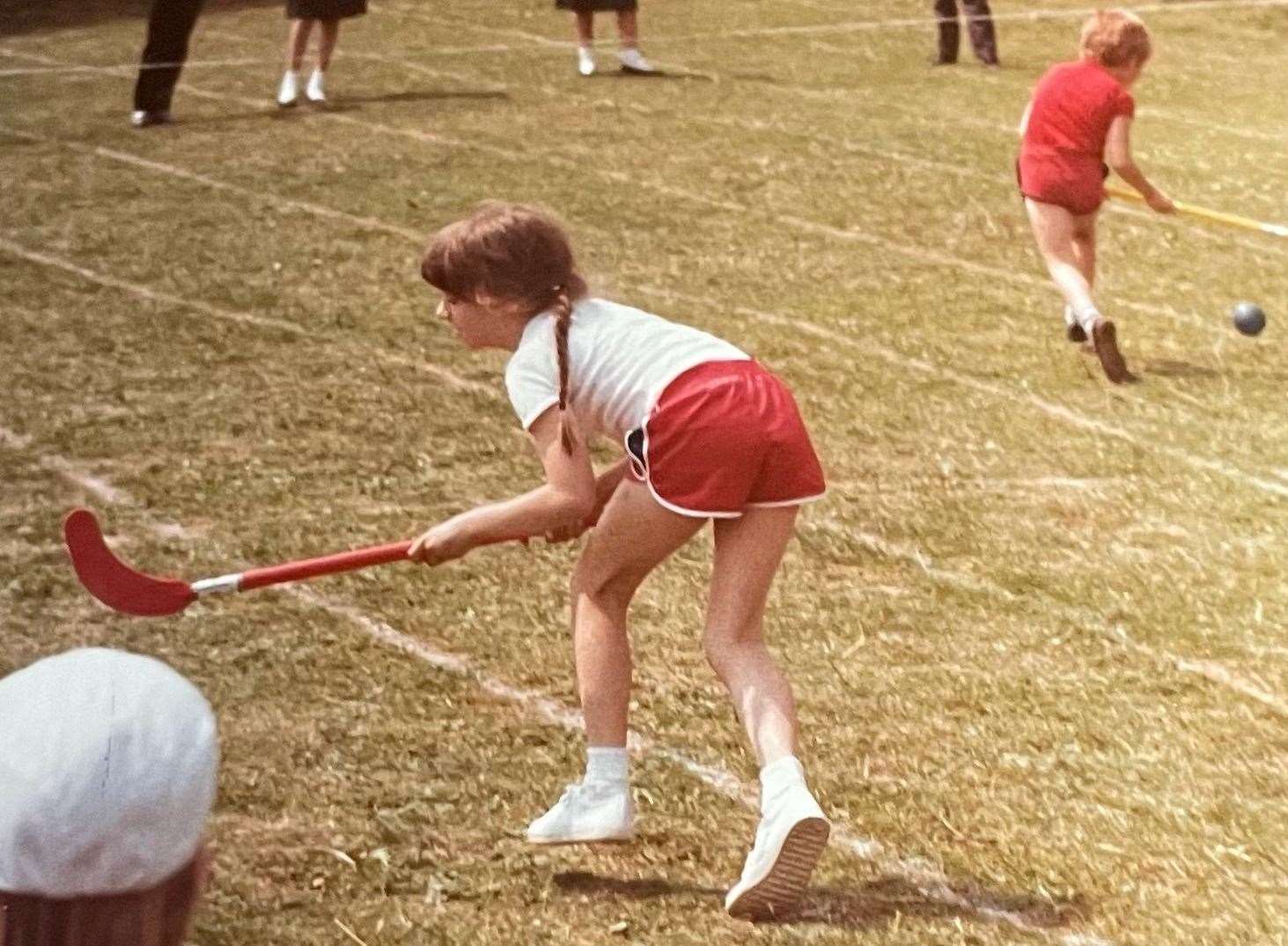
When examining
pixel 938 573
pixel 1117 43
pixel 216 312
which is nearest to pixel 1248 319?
pixel 1117 43

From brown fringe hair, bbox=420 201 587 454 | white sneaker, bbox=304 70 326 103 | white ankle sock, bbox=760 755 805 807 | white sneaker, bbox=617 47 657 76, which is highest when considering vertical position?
brown fringe hair, bbox=420 201 587 454

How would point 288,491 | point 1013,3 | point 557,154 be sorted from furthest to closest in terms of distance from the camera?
point 1013,3 → point 557,154 → point 288,491

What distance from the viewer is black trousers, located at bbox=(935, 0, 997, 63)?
1537 cm

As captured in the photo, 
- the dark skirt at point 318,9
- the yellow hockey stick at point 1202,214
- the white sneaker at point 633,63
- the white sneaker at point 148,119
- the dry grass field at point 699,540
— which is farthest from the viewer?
the white sneaker at point 633,63

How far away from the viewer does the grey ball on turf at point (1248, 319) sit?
8250 mm

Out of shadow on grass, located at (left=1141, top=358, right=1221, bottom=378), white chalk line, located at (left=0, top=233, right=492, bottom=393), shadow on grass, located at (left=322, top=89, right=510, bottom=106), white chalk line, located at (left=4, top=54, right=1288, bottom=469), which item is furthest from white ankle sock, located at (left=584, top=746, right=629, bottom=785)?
shadow on grass, located at (left=322, top=89, right=510, bottom=106)

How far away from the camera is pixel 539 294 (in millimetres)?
4148

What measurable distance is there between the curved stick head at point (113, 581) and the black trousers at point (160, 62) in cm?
821

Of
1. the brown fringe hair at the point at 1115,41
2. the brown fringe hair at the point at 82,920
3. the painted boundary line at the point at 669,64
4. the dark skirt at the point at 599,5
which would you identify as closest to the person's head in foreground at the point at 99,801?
the brown fringe hair at the point at 82,920

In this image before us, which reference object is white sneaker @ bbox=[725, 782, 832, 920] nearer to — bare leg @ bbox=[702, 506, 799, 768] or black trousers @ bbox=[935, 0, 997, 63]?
bare leg @ bbox=[702, 506, 799, 768]

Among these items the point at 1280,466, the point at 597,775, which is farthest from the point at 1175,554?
→ the point at 597,775

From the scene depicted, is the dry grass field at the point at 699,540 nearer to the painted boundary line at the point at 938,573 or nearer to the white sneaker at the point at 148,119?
the painted boundary line at the point at 938,573

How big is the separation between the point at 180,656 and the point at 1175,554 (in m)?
2.82

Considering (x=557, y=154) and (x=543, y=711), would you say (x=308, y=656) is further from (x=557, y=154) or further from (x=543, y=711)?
(x=557, y=154)
